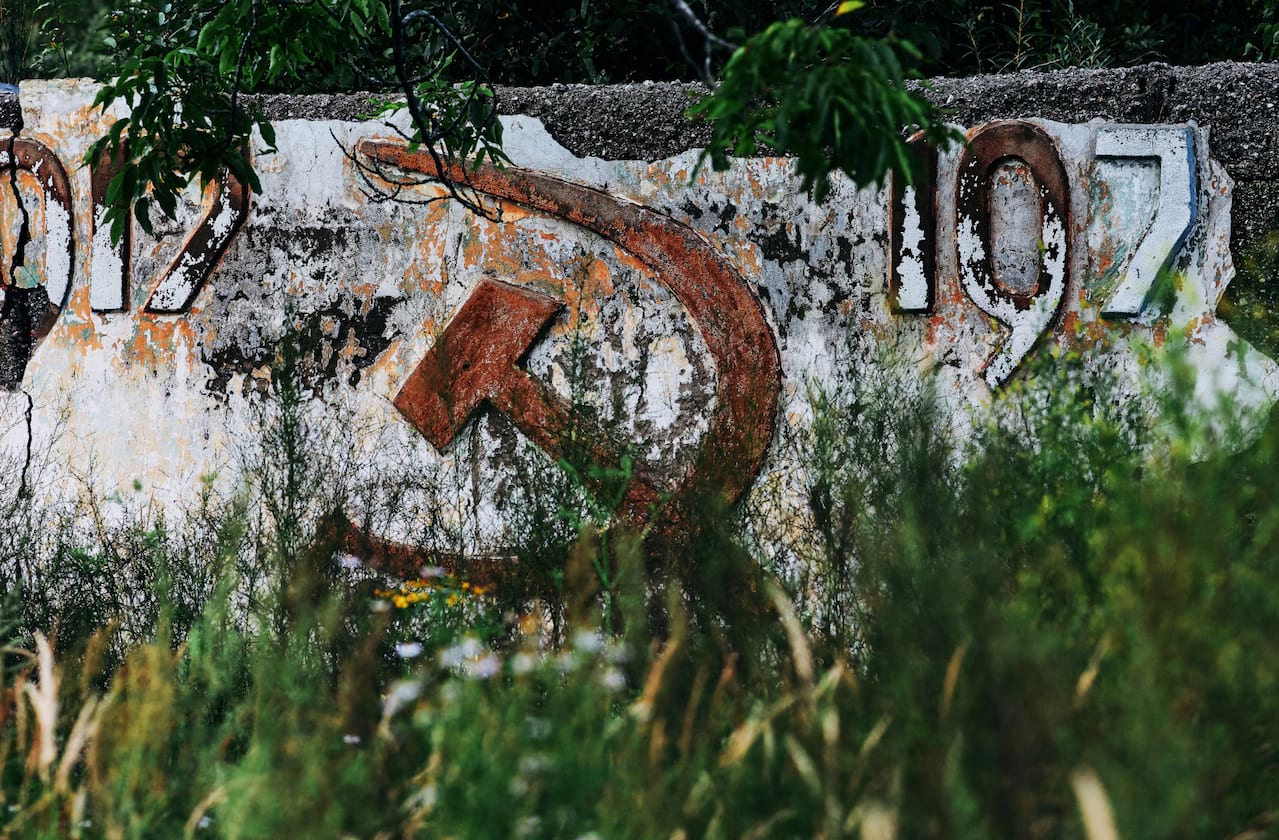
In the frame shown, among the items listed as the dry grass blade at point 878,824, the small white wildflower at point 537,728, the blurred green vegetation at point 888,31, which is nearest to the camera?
the dry grass blade at point 878,824

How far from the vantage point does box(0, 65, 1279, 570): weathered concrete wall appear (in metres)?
3.08

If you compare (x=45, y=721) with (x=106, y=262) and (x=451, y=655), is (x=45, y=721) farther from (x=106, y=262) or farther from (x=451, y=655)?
(x=106, y=262)

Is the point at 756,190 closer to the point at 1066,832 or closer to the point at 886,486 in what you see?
the point at 886,486

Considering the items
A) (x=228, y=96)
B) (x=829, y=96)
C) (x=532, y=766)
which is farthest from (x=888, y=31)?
(x=532, y=766)

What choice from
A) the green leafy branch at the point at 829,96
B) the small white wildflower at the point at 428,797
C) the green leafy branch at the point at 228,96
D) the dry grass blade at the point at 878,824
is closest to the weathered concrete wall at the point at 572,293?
the green leafy branch at the point at 228,96

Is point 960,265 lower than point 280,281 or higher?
lower

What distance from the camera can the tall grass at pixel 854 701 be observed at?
1426 millimetres

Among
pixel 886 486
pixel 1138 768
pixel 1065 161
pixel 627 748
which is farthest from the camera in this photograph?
pixel 1065 161

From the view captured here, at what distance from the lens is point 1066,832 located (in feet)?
4.59

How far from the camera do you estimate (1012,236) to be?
314 centimetres

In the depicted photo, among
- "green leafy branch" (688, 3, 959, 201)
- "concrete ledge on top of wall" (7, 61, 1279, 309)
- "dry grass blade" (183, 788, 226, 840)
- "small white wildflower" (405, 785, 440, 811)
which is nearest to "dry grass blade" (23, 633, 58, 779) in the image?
"dry grass blade" (183, 788, 226, 840)

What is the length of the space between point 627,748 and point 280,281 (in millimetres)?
2295

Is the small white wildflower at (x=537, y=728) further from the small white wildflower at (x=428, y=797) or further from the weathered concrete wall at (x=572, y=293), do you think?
the weathered concrete wall at (x=572, y=293)

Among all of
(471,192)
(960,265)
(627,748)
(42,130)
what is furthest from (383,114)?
(627,748)
